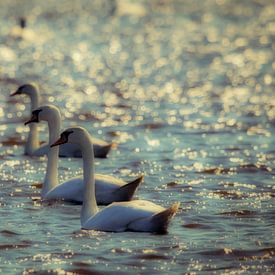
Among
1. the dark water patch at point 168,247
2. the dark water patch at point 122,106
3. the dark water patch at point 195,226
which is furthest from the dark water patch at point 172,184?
the dark water patch at point 122,106

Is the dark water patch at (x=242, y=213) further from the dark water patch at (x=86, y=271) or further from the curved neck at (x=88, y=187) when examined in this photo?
the dark water patch at (x=86, y=271)

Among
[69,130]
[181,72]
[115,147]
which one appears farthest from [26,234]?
[181,72]

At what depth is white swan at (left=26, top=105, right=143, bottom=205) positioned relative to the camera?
15370 mm

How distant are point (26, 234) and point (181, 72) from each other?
19.3 m

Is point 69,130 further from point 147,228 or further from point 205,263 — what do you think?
point 205,263

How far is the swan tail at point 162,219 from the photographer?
13.3 m

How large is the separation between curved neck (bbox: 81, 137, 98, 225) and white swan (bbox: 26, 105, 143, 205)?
0.77 m

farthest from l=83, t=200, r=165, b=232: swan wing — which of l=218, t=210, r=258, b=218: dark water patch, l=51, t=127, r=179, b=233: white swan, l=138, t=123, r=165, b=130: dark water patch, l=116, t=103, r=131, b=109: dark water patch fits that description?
l=116, t=103, r=131, b=109: dark water patch

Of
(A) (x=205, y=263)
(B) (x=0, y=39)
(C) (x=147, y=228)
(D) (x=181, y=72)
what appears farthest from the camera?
(B) (x=0, y=39)

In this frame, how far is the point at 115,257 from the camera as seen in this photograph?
1271cm

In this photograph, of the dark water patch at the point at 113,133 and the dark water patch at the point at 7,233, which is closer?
the dark water patch at the point at 7,233

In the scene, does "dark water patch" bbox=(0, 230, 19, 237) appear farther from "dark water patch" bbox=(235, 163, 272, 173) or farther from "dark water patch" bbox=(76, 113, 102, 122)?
"dark water patch" bbox=(76, 113, 102, 122)

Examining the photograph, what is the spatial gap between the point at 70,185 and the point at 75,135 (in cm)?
164

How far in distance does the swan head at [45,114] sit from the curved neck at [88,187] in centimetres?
255
